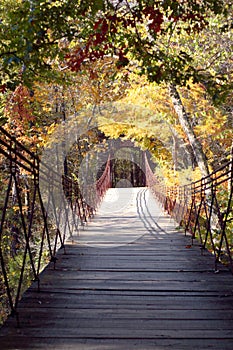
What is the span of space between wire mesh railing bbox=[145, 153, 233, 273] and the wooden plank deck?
1.06 feet

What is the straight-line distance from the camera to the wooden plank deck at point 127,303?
2385mm

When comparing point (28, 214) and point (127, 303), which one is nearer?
point (127, 303)

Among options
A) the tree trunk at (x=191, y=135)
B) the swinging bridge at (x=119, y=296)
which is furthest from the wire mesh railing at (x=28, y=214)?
the tree trunk at (x=191, y=135)

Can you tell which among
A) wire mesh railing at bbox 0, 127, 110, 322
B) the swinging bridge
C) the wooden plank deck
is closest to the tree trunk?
wire mesh railing at bbox 0, 127, 110, 322

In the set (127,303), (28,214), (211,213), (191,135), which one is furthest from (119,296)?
(28,214)

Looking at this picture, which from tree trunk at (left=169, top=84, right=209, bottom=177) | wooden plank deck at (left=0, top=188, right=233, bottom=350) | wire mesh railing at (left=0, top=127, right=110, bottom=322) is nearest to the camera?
wooden plank deck at (left=0, top=188, right=233, bottom=350)

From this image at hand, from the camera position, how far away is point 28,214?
39.2ft

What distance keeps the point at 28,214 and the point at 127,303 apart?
9.25m

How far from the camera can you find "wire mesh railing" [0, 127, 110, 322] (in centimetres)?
278

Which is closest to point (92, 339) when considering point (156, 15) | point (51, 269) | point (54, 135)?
point (51, 269)

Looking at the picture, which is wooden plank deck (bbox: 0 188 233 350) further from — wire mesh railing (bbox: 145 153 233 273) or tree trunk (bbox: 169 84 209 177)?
tree trunk (bbox: 169 84 209 177)

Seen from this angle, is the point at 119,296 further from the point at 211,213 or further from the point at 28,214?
the point at 28,214

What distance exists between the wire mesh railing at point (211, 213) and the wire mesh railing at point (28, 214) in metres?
1.54

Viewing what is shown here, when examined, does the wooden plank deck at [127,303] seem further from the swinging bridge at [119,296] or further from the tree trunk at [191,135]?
the tree trunk at [191,135]
